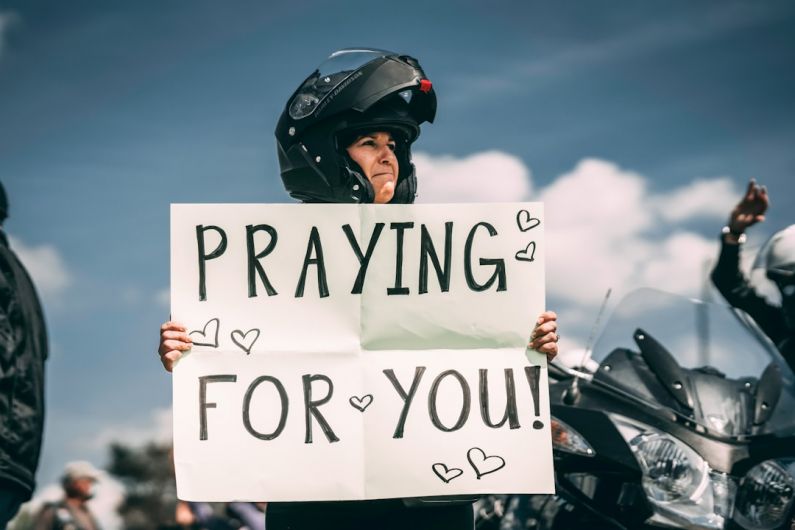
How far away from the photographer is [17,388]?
399cm

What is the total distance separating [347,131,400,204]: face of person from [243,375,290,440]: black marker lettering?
0.64 metres

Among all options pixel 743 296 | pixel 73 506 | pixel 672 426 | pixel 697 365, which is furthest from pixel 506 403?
pixel 73 506

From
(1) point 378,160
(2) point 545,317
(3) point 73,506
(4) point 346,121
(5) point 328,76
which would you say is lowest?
(3) point 73,506

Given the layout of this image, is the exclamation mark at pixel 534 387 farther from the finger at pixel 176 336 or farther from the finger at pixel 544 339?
the finger at pixel 176 336

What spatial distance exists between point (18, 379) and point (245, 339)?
4.61 ft

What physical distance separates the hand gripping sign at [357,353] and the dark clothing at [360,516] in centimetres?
8

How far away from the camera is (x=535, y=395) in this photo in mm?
3020

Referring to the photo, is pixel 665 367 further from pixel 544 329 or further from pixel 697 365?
pixel 544 329

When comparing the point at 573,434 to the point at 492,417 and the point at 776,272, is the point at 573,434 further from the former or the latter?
Result: the point at 776,272

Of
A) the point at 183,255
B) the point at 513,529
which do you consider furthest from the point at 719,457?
the point at 183,255

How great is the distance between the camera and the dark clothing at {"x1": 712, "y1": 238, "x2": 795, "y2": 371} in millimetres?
4660

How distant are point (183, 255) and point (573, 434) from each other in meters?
1.54

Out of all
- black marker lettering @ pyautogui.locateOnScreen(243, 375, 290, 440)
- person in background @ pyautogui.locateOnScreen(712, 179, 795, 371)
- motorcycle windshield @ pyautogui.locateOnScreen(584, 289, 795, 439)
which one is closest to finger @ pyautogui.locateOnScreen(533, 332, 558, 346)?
black marker lettering @ pyautogui.locateOnScreen(243, 375, 290, 440)

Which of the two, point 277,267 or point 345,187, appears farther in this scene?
point 345,187
